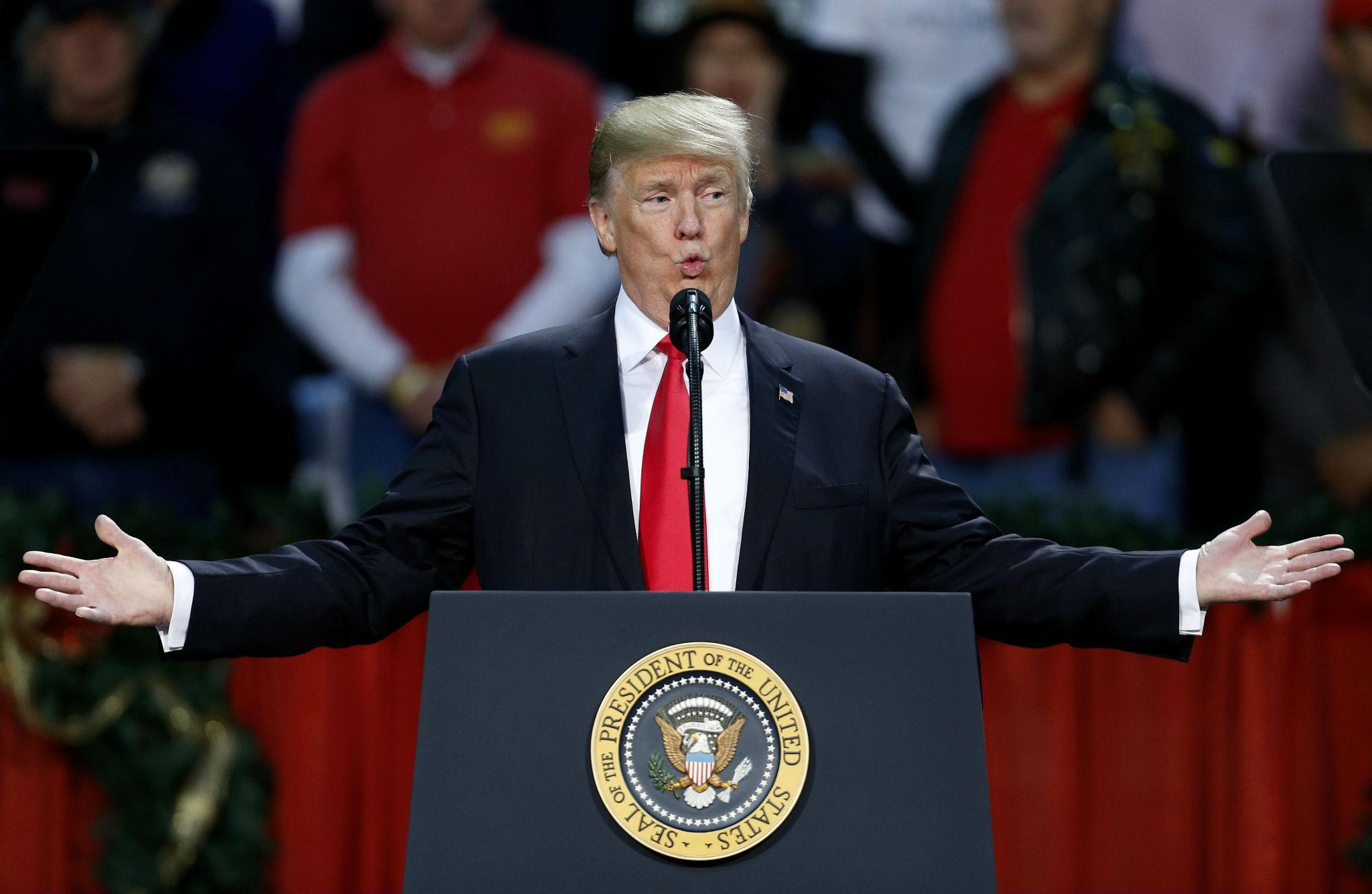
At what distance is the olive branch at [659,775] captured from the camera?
1741mm

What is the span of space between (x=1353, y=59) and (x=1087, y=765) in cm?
229

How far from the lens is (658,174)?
2.23 meters

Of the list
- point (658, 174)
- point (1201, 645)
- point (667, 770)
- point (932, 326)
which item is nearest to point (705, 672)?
point (667, 770)

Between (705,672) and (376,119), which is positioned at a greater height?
(376,119)

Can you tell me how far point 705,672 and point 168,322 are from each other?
3.35 m

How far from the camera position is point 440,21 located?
490cm

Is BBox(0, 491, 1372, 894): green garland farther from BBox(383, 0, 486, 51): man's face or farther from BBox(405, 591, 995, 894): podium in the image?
BBox(405, 591, 995, 894): podium

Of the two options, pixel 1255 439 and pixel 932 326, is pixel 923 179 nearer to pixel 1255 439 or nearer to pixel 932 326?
pixel 932 326

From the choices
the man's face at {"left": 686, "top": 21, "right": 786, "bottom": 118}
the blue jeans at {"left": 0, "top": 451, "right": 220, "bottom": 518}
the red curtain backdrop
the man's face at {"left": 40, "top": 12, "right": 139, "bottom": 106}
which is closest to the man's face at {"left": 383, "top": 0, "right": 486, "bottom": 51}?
the man's face at {"left": 686, "top": 21, "right": 786, "bottom": 118}

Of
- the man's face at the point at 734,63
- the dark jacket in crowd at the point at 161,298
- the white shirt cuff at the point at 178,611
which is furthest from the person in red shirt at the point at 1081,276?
the white shirt cuff at the point at 178,611

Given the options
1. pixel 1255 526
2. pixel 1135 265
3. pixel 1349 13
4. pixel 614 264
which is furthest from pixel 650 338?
pixel 1349 13

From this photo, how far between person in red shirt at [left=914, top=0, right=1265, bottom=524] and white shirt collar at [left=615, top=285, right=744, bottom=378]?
262 centimetres

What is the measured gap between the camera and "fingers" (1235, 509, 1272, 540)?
6.38ft

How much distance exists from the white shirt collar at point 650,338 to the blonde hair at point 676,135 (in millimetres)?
148
